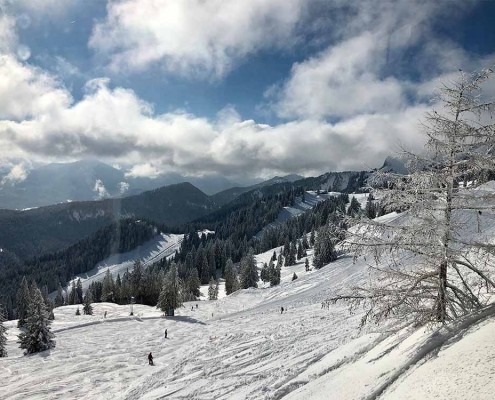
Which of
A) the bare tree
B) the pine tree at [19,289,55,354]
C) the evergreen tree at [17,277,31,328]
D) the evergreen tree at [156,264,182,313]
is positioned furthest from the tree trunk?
the evergreen tree at [156,264,182,313]

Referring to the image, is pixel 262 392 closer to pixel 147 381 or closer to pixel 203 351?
pixel 147 381

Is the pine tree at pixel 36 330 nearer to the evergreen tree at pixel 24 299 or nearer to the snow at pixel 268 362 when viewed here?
the evergreen tree at pixel 24 299

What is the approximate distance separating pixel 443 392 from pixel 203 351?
25.8 m

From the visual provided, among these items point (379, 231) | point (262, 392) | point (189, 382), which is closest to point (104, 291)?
point (189, 382)

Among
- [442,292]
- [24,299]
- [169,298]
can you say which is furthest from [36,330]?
[442,292]

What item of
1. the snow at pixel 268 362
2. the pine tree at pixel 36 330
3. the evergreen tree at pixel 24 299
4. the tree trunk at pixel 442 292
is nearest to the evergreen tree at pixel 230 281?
the snow at pixel 268 362

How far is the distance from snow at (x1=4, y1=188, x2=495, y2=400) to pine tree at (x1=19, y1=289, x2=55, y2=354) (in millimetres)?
1867

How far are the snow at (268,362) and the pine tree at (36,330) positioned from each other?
1867mm

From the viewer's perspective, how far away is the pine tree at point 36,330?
1682 inches

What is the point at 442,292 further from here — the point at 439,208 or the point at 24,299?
the point at 24,299

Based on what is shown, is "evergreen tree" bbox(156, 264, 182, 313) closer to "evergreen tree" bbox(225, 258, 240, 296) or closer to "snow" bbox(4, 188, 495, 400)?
"snow" bbox(4, 188, 495, 400)

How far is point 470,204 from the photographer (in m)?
9.95

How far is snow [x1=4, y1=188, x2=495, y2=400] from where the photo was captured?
8709 millimetres

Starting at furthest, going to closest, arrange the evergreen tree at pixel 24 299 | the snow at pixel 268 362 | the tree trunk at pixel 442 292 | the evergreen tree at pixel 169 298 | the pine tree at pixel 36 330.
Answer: the evergreen tree at pixel 169 298
the evergreen tree at pixel 24 299
the pine tree at pixel 36 330
the tree trunk at pixel 442 292
the snow at pixel 268 362
